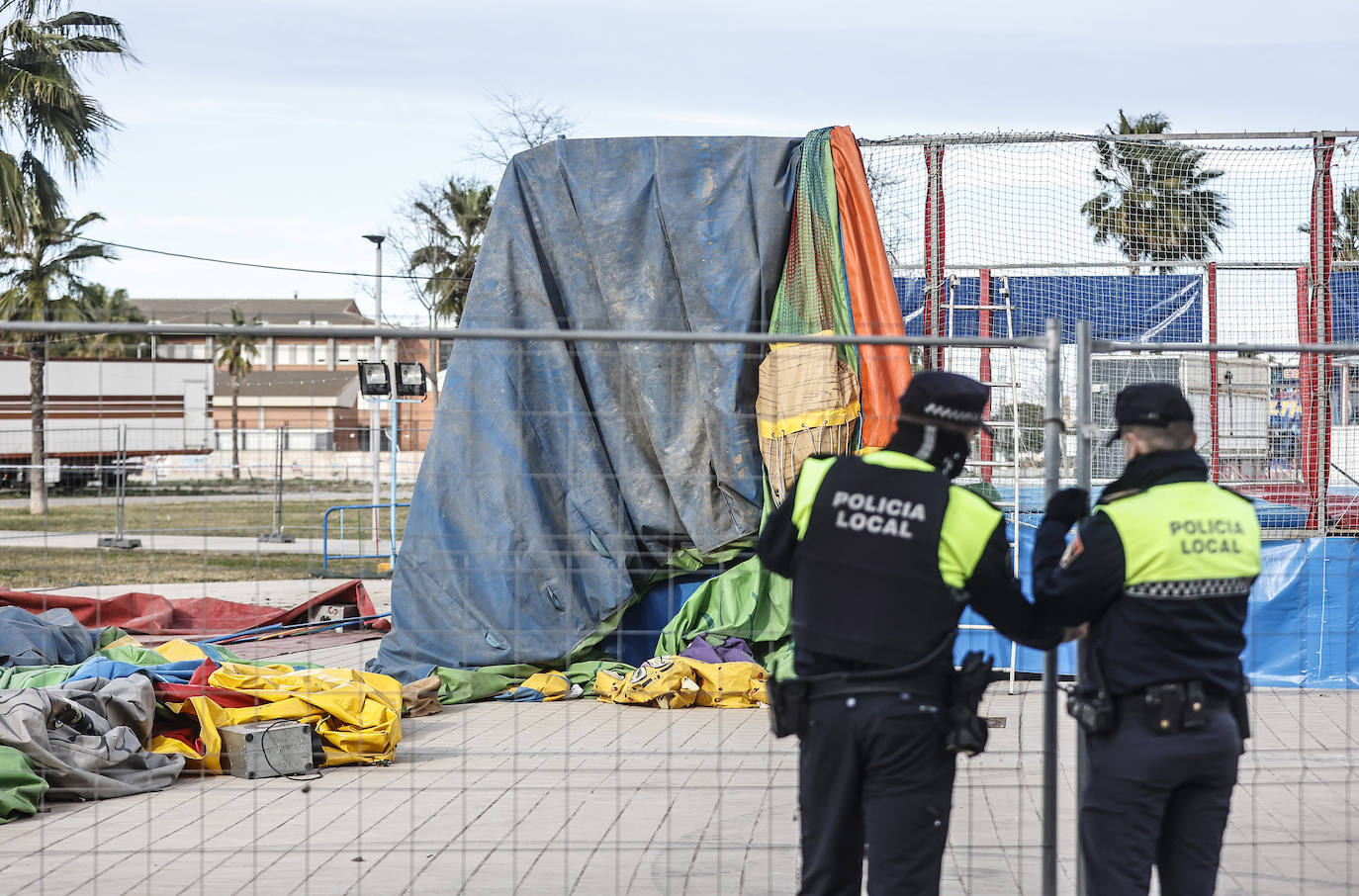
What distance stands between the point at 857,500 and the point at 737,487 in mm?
6008

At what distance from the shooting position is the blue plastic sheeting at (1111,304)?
11.4 m

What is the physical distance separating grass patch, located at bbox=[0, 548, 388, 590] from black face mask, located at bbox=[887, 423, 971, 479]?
15.9ft

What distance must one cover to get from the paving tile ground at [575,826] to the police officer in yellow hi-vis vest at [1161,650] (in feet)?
5.51

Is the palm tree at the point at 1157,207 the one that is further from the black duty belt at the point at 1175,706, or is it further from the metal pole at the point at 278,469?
the black duty belt at the point at 1175,706

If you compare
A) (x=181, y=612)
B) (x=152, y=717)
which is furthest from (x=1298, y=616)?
(x=181, y=612)

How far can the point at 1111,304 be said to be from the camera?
11.4 meters

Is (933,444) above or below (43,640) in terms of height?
above

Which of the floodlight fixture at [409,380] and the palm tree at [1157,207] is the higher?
the palm tree at [1157,207]

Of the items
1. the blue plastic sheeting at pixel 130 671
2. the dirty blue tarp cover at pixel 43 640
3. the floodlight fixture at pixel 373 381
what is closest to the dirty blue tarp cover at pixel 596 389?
the blue plastic sheeting at pixel 130 671

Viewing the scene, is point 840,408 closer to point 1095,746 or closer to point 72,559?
point 1095,746

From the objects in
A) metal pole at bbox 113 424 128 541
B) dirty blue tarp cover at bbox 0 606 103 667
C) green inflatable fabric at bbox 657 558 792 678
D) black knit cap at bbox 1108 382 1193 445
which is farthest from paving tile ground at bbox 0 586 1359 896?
dirty blue tarp cover at bbox 0 606 103 667

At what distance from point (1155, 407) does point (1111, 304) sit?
28.2ft

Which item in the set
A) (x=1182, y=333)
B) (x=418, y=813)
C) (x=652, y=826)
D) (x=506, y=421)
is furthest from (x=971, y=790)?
(x=1182, y=333)

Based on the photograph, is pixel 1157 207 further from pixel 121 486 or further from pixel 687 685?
pixel 121 486
